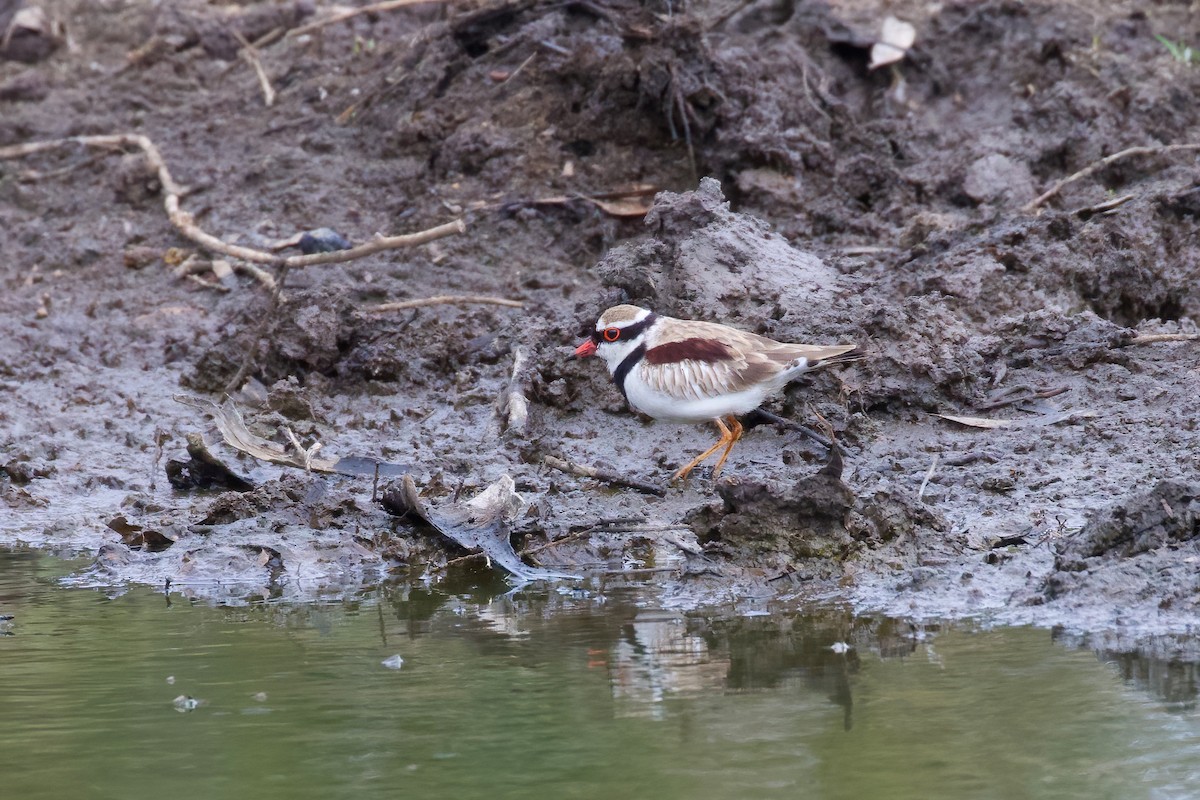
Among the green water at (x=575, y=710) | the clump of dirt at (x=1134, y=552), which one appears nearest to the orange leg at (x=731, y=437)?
the green water at (x=575, y=710)

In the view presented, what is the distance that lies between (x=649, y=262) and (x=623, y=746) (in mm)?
4440

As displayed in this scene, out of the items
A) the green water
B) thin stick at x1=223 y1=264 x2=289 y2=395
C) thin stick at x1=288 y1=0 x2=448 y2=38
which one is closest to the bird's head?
the green water

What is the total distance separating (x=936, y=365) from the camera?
7883mm

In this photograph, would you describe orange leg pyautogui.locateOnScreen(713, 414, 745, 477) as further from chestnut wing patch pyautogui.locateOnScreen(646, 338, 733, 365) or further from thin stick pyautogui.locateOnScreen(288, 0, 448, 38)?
thin stick pyautogui.locateOnScreen(288, 0, 448, 38)

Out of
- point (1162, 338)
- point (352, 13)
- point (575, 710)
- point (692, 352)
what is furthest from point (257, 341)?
point (1162, 338)

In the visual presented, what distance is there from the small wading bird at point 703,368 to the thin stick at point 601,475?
0.23 meters

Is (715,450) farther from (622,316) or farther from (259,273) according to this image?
(259,273)

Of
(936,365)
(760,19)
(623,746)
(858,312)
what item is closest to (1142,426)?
(936,365)

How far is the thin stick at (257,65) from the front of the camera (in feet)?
40.9

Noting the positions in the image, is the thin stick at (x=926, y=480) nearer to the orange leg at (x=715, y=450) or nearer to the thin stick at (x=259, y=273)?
the orange leg at (x=715, y=450)

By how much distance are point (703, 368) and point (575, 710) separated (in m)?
2.77

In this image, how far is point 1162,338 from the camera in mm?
8086

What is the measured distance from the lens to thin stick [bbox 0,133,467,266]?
9425 millimetres

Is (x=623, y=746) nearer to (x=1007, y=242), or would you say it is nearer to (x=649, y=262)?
(x=649, y=262)
